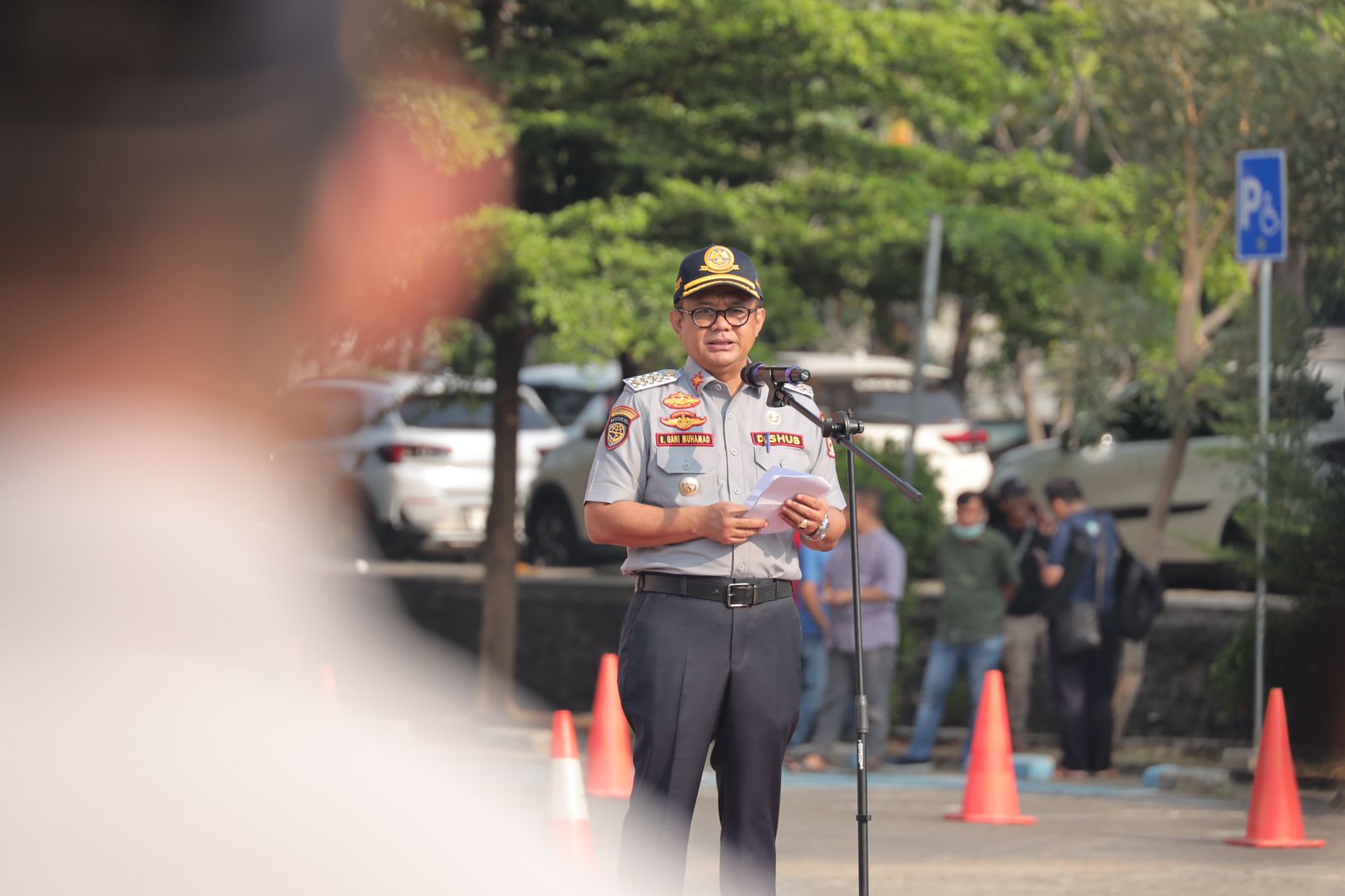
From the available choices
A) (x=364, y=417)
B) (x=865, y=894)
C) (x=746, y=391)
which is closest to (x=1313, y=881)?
(x=865, y=894)

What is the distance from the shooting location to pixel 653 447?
615 cm

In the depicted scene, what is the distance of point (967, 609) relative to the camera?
14.1m

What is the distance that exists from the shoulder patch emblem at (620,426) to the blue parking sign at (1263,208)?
688 cm

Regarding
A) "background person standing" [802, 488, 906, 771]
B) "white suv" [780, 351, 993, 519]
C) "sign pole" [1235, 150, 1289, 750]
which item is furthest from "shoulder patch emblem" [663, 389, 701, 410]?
"white suv" [780, 351, 993, 519]

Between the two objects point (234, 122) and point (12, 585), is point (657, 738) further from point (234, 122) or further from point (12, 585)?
point (234, 122)

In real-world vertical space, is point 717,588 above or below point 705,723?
above

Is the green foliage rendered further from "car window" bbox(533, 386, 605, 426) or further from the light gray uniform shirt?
the light gray uniform shirt

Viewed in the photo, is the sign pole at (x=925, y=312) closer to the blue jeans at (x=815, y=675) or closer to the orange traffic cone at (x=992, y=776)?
the blue jeans at (x=815, y=675)

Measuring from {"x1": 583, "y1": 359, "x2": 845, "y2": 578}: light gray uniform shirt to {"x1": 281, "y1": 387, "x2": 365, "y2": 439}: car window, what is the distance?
12.9m

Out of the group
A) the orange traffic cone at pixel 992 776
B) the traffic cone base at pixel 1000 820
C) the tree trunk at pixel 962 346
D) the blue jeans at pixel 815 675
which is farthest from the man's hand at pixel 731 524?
the tree trunk at pixel 962 346

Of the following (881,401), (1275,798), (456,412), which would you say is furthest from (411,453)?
(1275,798)

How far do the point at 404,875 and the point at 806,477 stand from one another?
2.81 metres

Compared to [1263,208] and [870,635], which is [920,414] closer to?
[870,635]

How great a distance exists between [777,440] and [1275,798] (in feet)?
14.3
